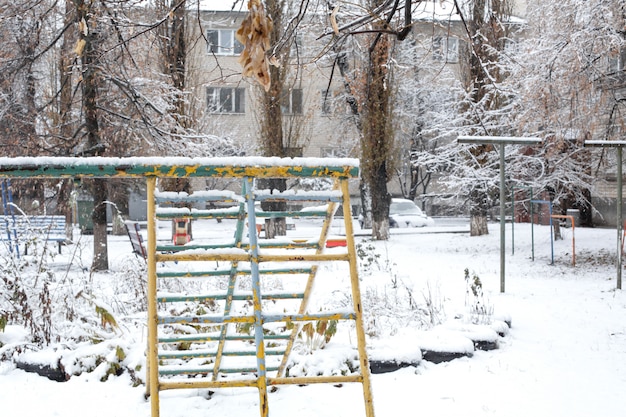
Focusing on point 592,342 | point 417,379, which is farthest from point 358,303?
point 592,342

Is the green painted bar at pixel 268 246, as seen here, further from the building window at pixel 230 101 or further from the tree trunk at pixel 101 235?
the building window at pixel 230 101

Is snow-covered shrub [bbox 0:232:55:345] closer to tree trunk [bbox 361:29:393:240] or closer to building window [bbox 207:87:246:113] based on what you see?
tree trunk [bbox 361:29:393:240]

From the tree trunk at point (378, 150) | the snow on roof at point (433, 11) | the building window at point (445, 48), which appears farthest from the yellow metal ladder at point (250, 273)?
the tree trunk at point (378, 150)

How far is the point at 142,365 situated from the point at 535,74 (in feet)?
36.0

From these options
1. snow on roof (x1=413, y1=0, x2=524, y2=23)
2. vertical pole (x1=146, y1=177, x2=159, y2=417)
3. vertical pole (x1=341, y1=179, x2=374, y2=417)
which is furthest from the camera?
snow on roof (x1=413, y1=0, x2=524, y2=23)

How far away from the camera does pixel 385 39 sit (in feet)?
54.3

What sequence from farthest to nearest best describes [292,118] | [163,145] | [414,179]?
[414,179]
[292,118]
[163,145]

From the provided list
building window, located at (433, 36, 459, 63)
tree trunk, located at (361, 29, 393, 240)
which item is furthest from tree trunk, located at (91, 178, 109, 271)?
tree trunk, located at (361, 29, 393, 240)

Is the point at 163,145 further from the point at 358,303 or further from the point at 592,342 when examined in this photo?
the point at 358,303

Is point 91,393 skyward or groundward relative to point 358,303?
groundward

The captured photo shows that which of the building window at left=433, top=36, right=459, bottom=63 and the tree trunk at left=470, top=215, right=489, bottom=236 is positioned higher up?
the building window at left=433, top=36, right=459, bottom=63

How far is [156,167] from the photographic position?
2500 millimetres

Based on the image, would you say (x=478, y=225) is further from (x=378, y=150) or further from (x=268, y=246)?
(x=268, y=246)

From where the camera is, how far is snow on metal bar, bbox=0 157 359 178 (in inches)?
97.7
